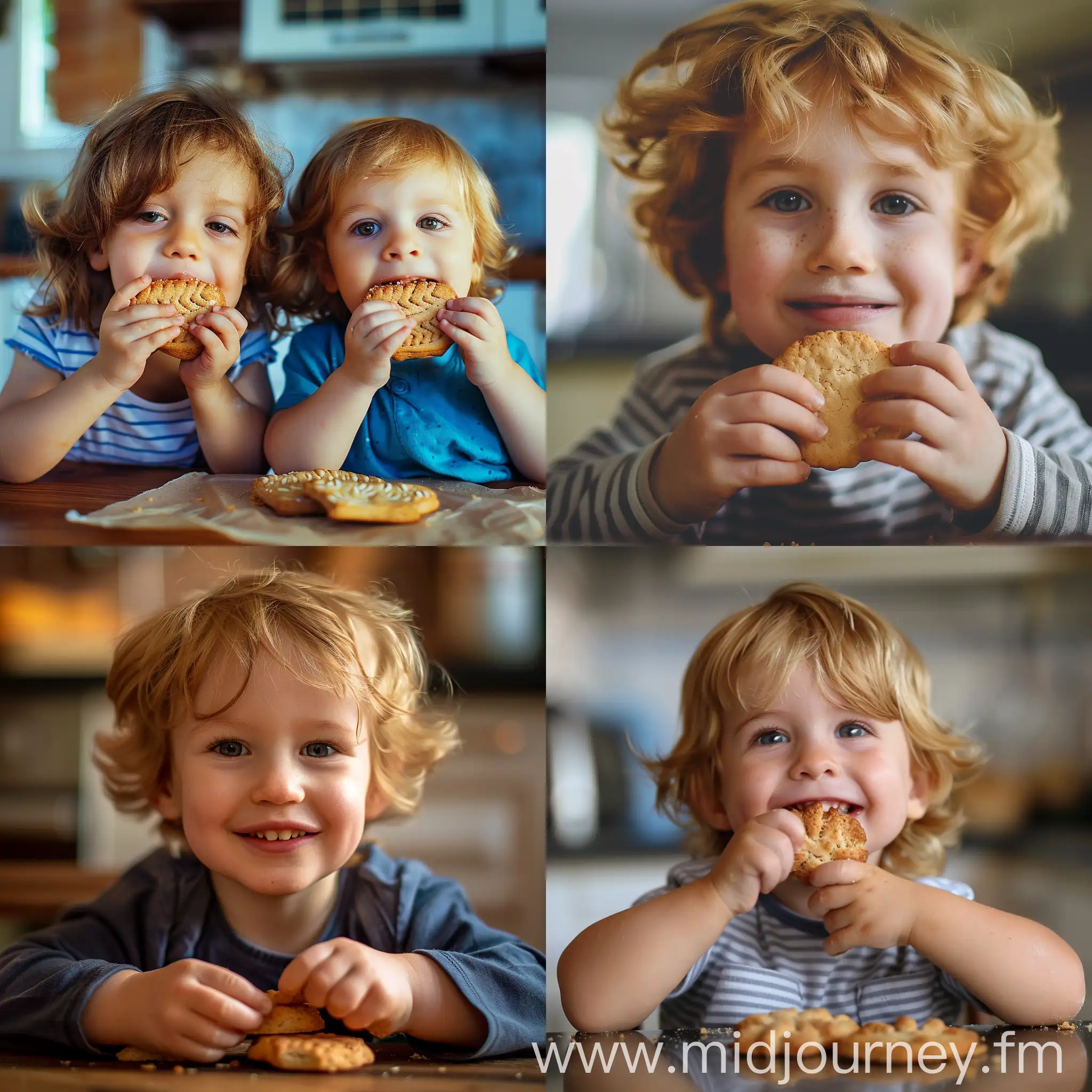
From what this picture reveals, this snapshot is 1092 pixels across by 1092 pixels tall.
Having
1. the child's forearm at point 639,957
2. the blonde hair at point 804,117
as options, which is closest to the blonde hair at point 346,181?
the blonde hair at point 804,117

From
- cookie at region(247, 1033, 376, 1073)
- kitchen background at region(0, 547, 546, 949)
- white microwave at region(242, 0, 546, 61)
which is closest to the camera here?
cookie at region(247, 1033, 376, 1073)

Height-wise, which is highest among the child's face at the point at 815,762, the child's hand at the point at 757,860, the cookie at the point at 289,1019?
the child's face at the point at 815,762

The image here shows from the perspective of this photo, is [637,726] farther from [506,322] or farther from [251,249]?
[251,249]

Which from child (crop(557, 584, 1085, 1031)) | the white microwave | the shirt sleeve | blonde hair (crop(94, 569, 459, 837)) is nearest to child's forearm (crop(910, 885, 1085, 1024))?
child (crop(557, 584, 1085, 1031))

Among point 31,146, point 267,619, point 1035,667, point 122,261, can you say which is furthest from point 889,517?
point 31,146

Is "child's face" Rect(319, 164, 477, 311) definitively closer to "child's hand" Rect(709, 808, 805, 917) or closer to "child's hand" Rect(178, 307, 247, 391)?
"child's hand" Rect(178, 307, 247, 391)

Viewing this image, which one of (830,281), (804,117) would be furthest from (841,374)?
(804,117)

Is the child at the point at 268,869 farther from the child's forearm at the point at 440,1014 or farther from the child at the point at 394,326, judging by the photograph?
the child at the point at 394,326

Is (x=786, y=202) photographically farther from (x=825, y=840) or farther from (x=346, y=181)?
(x=825, y=840)
